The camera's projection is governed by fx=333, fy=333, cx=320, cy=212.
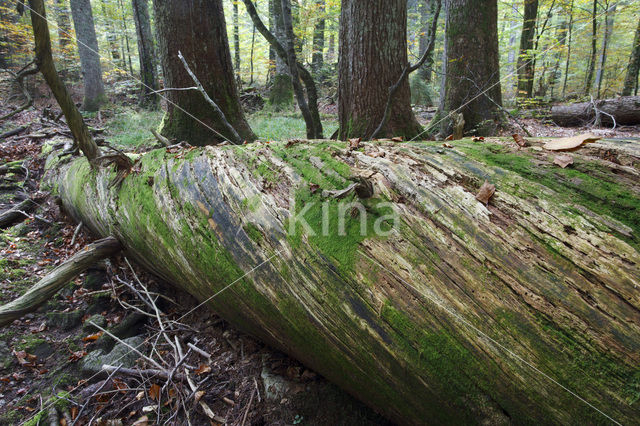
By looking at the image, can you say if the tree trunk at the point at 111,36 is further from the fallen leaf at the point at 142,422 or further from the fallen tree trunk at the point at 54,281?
the fallen leaf at the point at 142,422

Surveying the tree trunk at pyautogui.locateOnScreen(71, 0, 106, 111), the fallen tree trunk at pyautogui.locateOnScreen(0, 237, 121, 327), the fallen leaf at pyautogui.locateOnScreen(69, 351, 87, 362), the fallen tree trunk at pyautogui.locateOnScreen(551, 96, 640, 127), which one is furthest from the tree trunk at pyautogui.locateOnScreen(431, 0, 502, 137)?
the tree trunk at pyautogui.locateOnScreen(71, 0, 106, 111)

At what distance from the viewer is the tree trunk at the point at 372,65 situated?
454 cm

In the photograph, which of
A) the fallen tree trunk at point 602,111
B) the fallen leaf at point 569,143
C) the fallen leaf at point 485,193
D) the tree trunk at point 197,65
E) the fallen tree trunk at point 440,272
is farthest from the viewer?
the fallen tree trunk at point 602,111

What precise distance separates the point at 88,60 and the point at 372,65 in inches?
514

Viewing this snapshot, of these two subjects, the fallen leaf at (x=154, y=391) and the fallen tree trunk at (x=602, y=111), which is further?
the fallen tree trunk at (x=602, y=111)

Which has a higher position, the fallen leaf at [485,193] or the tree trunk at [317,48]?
the tree trunk at [317,48]

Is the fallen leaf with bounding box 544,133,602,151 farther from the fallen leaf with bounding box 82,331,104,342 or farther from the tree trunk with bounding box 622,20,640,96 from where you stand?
the tree trunk with bounding box 622,20,640,96

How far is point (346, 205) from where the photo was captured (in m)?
1.85

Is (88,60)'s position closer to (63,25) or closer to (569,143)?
(63,25)

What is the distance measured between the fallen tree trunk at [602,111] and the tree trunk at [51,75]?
8.58m

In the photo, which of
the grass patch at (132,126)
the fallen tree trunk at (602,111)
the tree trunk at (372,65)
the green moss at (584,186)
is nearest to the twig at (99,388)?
the green moss at (584,186)

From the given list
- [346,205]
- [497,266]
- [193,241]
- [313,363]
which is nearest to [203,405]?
[313,363]

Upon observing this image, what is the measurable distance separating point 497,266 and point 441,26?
19.5m

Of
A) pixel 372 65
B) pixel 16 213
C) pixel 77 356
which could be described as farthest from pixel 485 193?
pixel 16 213
